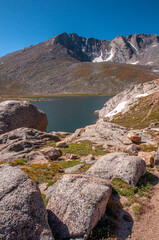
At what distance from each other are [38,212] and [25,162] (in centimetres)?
1194

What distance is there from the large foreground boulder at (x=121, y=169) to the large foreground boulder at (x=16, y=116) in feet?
69.0

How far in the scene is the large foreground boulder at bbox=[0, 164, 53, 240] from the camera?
6.01 meters

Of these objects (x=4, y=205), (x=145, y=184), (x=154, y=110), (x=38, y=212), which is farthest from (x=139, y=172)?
(x=154, y=110)

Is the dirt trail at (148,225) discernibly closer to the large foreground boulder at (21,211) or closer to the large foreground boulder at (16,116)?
the large foreground boulder at (21,211)

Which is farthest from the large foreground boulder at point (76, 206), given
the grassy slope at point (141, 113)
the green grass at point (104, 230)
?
the grassy slope at point (141, 113)

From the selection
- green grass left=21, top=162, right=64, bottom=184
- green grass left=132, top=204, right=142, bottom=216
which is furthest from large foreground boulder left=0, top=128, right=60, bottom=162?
green grass left=132, top=204, right=142, bottom=216

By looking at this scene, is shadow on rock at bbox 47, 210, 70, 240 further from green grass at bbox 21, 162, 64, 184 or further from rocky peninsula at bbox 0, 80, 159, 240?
green grass at bbox 21, 162, 64, 184

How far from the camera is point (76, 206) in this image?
26.3ft

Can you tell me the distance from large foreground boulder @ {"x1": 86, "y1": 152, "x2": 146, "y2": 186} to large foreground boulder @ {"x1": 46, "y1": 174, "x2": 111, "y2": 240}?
3601mm

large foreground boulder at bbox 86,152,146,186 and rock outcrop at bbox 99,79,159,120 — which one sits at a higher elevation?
rock outcrop at bbox 99,79,159,120

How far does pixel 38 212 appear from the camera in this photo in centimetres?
674

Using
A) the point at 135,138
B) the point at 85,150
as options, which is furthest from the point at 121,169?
the point at 135,138

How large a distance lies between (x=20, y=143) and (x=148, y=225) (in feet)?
57.9

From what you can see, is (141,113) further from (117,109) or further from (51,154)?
(51,154)
